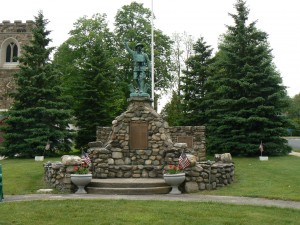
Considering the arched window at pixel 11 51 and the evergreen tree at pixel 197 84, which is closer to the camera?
the evergreen tree at pixel 197 84

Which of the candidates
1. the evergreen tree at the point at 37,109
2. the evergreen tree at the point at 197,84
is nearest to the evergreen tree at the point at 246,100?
the evergreen tree at the point at 197,84

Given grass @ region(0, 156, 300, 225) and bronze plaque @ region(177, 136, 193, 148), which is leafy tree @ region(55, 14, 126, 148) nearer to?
bronze plaque @ region(177, 136, 193, 148)

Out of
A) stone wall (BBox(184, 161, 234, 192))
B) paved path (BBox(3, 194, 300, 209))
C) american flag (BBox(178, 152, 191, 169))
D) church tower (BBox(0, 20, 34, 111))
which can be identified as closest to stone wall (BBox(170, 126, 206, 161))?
stone wall (BBox(184, 161, 234, 192))

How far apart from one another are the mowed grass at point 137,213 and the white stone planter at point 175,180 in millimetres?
1976

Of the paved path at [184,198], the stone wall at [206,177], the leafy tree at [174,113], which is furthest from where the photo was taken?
the leafy tree at [174,113]

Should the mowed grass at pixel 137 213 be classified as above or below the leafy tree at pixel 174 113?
below

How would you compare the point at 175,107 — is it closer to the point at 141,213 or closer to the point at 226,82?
the point at 226,82

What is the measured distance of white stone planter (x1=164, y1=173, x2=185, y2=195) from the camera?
1172cm

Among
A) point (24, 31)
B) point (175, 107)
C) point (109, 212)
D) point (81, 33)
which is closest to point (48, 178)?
point (109, 212)

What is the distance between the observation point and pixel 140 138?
1459cm

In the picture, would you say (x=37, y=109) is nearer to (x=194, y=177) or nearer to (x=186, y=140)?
(x=186, y=140)

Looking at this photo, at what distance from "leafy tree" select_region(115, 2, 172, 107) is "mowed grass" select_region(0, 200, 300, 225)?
25353mm

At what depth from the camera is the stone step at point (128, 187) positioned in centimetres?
1156

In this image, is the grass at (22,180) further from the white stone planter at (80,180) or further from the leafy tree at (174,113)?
the leafy tree at (174,113)
